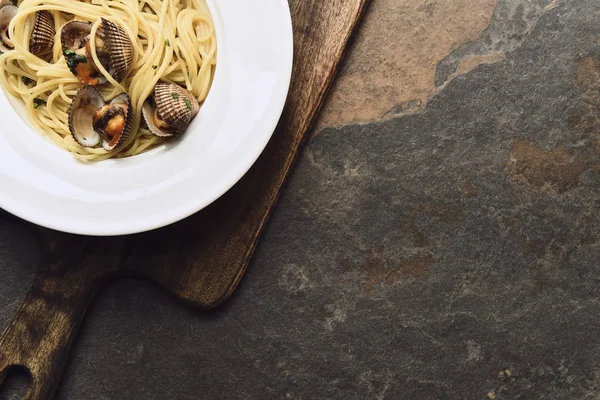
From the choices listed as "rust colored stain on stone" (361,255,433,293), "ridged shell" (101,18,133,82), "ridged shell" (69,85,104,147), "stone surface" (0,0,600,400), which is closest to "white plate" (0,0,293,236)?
"ridged shell" (69,85,104,147)

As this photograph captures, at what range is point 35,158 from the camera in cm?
243

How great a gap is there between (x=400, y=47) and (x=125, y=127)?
142 centimetres

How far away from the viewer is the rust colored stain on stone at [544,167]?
2896 mm

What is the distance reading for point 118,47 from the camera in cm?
243

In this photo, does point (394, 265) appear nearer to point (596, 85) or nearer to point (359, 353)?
point (359, 353)

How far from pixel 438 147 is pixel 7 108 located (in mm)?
2065

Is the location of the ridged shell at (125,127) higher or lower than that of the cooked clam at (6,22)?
lower

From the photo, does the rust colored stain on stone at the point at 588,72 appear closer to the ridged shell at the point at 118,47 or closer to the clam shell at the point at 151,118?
the clam shell at the point at 151,118

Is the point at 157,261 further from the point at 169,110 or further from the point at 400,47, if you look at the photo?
the point at 400,47

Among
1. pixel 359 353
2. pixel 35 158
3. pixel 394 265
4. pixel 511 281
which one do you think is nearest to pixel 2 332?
pixel 35 158

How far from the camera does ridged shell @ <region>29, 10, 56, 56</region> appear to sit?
8.37 ft

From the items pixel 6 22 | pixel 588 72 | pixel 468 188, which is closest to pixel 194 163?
pixel 6 22

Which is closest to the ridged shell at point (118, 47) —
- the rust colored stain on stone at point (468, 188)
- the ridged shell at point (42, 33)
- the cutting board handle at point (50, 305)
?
the ridged shell at point (42, 33)

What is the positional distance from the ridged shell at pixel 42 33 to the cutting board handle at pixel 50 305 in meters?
0.92
